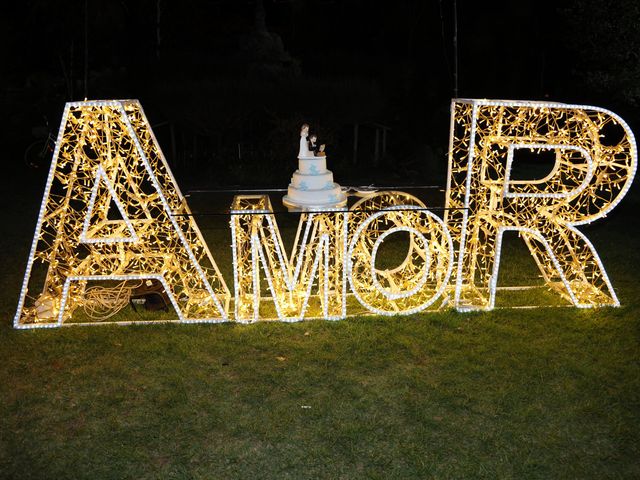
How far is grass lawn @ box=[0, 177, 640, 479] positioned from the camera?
163 inches

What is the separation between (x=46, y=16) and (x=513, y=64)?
48.3 ft

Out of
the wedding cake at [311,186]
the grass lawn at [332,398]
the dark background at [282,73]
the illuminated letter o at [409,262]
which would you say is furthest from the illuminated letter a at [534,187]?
the dark background at [282,73]

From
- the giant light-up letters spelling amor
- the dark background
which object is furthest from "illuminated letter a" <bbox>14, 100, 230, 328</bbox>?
the dark background

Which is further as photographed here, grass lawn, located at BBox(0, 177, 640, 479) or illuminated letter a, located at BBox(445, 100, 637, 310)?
illuminated letter a, located at BBox(445, 100, 637, 310)

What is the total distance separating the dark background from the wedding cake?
7.57m

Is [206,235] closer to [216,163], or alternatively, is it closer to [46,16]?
[216,163]

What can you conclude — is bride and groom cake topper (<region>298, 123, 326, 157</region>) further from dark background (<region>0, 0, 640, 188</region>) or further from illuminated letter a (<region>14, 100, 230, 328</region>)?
dark background (<region>0, 0, 640, 188</region>)

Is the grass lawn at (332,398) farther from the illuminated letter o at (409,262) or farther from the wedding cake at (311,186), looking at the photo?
the wedding cake at (311,186)

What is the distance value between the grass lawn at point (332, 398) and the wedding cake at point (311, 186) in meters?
1.25

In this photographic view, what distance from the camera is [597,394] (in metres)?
4.95

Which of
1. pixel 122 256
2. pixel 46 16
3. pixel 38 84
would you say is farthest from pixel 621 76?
pixel 38 84

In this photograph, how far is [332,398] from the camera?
4.92 m

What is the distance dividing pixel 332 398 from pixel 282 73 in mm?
13862

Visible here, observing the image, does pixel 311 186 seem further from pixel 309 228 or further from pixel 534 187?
pixel 534 187
